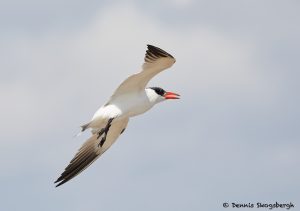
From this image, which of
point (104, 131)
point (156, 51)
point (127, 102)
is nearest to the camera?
point (156, 51)

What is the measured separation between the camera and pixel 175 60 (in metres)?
16.5

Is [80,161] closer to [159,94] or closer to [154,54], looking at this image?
[159,94]

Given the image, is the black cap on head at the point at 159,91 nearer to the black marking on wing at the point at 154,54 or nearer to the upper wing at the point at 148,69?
the upper wing at the point at 148,69

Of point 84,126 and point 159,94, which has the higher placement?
point 159,94

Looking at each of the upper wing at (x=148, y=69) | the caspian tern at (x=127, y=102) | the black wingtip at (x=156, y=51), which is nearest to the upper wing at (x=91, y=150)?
the caspian tern at (x=127, y=102)

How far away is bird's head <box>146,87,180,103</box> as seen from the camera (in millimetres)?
17641

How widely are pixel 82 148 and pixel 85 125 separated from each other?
4.29 feet

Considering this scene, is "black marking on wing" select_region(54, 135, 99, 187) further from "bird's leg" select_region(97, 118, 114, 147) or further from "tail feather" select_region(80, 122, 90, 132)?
"tail feather" select_region(80, 122, 90, 132)

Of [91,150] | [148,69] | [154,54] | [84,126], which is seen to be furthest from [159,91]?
[91,150]

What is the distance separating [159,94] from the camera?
1773 centimetres

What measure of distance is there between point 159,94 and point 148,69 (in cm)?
109

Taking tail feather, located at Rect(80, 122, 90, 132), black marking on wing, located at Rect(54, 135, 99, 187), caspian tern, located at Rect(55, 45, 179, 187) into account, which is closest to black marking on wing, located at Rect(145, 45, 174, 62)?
caspian tern, located at Rect(55, 45, 179, 187)

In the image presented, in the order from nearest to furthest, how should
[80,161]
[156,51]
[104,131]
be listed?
[156,51] → [104,131] → [80,161]

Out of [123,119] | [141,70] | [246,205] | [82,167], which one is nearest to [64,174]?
[82,167]
